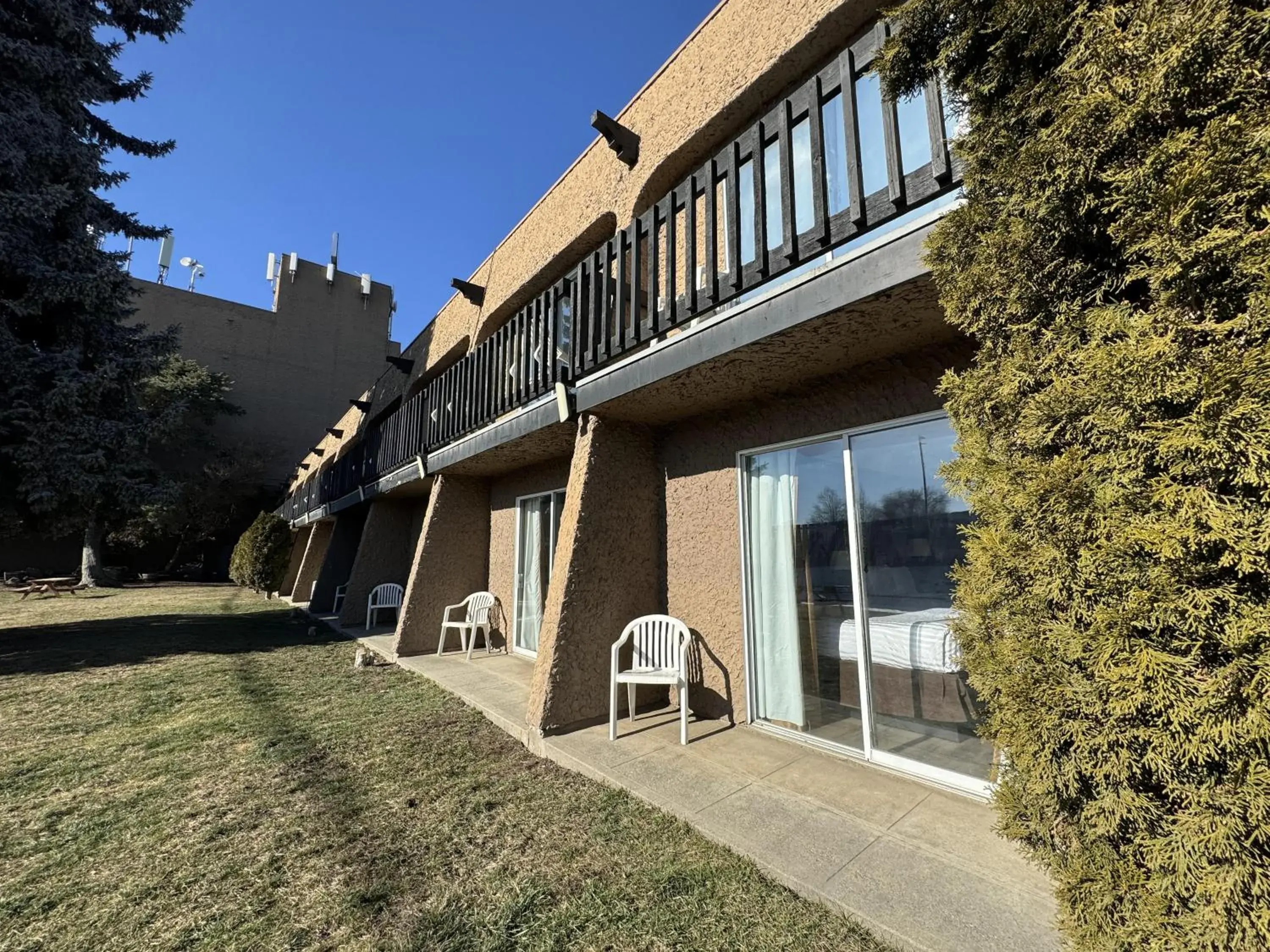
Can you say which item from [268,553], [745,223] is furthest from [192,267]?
[745,223]

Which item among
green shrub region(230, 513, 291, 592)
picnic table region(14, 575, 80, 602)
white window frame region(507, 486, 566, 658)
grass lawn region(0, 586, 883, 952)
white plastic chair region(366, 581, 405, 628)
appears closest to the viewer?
grass lawn region(0, 586, 883, 952)

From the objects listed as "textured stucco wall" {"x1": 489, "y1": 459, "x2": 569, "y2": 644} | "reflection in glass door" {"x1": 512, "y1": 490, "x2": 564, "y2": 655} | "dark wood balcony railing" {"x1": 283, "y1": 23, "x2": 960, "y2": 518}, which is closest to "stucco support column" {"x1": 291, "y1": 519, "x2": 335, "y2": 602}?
"textured stucco wall" {"x1": 489, "y1": 459, "x2": 569, "y2": 644}

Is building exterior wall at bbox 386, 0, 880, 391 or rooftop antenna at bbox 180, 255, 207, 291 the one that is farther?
rooftop antenna at bbox 180, 255, 207, 291

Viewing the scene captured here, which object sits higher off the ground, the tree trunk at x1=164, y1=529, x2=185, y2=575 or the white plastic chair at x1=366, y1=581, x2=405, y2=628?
the tree trunk at x1=164, y1=529, x2=185, y2=575

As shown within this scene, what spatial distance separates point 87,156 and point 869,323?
49.9 feet

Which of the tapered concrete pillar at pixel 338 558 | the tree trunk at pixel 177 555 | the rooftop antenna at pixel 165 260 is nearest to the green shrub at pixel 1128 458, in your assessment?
the tapered concrete pillar at pixel 338 558

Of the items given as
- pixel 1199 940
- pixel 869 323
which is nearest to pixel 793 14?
pixel 869 323

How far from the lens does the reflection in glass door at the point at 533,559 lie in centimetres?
725

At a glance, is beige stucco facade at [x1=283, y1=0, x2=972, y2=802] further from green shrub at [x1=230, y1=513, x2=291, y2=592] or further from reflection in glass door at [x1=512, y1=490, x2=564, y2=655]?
green shrub at [x1=230, y1=513, x2=291, y2=592]

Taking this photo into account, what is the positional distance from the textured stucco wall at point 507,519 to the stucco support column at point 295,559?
37.8 ft

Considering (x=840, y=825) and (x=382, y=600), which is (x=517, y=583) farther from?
(x=840, y=825)

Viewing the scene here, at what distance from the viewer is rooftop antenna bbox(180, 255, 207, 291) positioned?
32594 millimetres

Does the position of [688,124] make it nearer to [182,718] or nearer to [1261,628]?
[1261,628]

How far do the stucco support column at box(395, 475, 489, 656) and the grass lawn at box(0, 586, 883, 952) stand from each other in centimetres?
230
